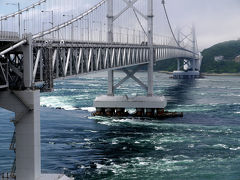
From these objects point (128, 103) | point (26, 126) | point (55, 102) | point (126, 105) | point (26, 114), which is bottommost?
point (55, 102)

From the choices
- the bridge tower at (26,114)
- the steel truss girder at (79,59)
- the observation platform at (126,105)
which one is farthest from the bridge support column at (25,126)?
the observation platform at (126,105)

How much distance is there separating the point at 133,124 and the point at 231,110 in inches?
872

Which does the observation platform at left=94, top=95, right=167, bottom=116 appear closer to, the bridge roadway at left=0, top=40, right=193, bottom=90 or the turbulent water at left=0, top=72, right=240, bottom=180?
the turbulent water at left=0, top=72, right=240, bottom=180

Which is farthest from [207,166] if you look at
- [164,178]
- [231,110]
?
[231,110]

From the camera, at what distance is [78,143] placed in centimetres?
5438

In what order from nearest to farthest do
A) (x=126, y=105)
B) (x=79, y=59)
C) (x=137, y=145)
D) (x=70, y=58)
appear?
1. (x=70, y=58)
2. (x=79, y=59)
3. (x=137, y=145)
4. (x=126, y=105)

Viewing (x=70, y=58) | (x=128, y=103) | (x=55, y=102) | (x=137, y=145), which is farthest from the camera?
(x=55, y=102)

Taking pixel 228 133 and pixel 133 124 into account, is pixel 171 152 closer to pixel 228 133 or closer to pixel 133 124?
pixel 228 133

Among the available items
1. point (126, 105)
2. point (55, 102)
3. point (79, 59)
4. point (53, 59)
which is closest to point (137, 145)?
point (79, 59)

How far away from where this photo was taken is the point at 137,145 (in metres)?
54.3

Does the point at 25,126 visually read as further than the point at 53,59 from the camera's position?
No

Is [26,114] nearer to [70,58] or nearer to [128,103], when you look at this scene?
[70,58]

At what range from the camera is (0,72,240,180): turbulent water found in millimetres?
42641

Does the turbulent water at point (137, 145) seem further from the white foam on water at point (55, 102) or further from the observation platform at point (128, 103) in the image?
the white foam on water at point (55, 102)
